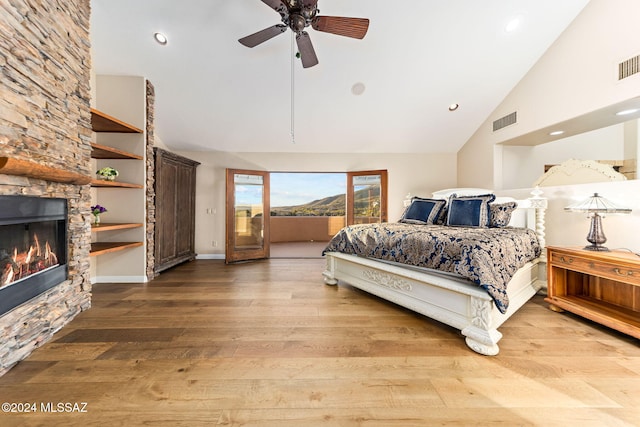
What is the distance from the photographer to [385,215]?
16.4 ft

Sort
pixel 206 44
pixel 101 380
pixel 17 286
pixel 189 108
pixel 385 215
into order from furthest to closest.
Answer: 1. pixel 385 215
2. pixel 189 108
3. pixel 206 44
4. pixel 17 286
5. pixel 101 380

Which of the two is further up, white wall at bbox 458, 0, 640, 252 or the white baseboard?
white wall at bbox 458, 0, 640, 252

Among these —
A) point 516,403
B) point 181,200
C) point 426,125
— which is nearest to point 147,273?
point 181,200

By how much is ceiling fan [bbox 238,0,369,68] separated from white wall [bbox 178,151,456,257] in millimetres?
2783

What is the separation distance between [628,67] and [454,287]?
3011 millimetres

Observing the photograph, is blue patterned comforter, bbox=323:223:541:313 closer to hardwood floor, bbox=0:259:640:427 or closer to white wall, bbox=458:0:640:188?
hardwood floor, bbox=0:259:640:427

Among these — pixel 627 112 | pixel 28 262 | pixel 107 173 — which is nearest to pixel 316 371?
pixel 28 262

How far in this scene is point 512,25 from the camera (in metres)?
2.93

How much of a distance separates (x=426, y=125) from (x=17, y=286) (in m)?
5.48

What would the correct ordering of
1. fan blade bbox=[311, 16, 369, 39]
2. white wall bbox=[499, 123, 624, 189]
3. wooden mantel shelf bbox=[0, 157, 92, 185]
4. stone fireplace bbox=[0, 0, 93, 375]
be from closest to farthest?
wooden mantel shelf bbox=[0, 157, 92, 185], stone fireplace bbox=[0, 0, 93, 375], fan blade bbox=[311, 16, 369, 39], white wall bbox=[499, 123, 624, 189]

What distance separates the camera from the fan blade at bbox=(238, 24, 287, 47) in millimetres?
2230

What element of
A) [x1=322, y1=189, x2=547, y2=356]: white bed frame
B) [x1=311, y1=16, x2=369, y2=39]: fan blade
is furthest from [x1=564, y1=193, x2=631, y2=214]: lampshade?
[x1=311, y1=16, x2=369, y2=39]: fan blade

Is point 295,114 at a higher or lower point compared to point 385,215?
higher

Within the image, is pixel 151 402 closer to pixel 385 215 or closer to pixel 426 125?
pixel 385 215
